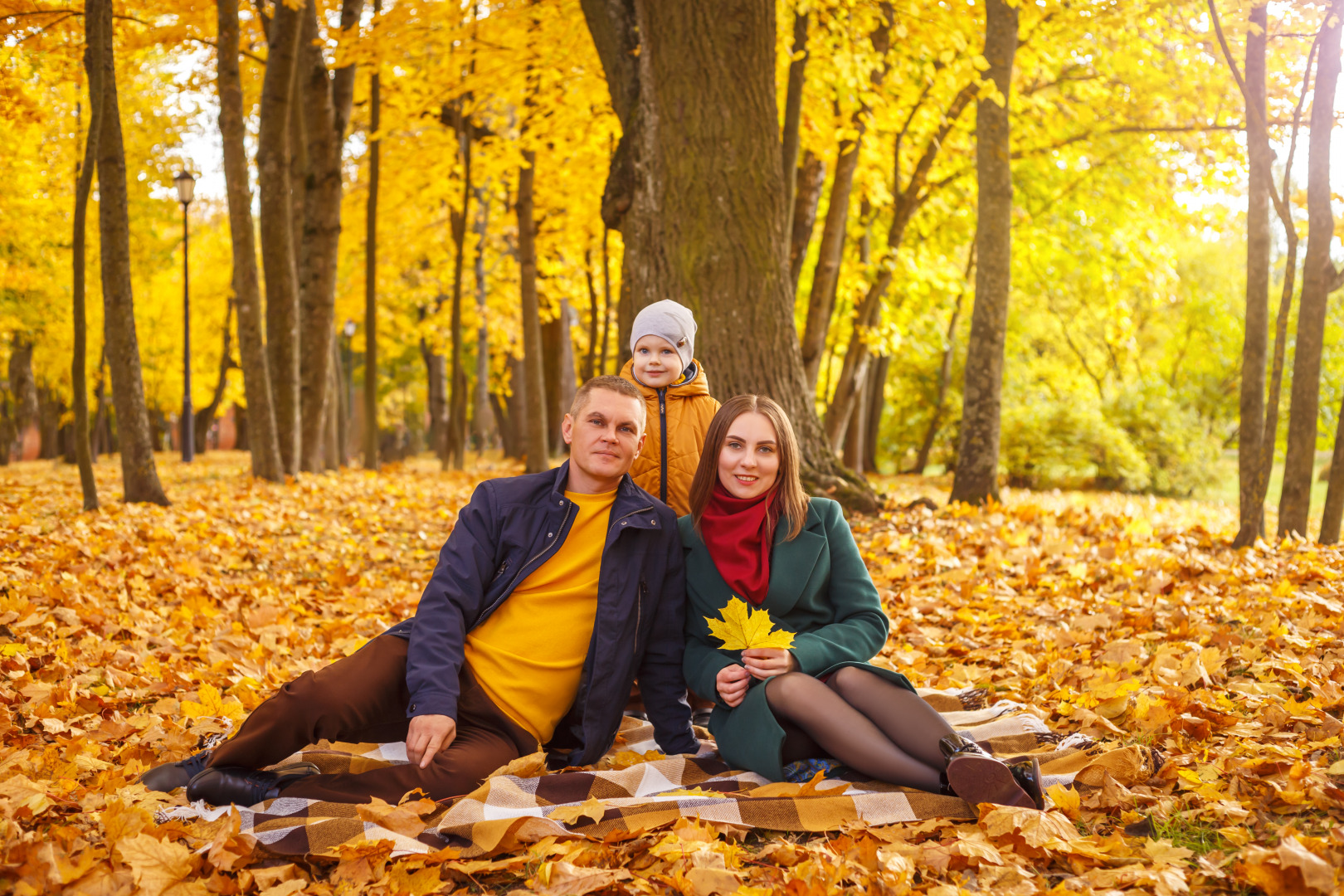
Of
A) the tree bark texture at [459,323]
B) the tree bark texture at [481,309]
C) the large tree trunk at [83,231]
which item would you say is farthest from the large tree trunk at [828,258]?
the tree bark texture at [481,309]

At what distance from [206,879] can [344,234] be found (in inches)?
734

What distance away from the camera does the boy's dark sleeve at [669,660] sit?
334 cm

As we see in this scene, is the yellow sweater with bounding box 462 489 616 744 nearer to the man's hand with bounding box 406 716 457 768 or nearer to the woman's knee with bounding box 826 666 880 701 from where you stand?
the man's hand with bounding box 406 716 457 768

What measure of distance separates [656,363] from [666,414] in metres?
0.23

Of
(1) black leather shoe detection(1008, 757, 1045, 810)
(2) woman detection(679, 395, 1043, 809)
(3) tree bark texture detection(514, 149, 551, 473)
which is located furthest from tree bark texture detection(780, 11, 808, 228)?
(1) black leather shoe detection(1008, 757, 1045, 810)

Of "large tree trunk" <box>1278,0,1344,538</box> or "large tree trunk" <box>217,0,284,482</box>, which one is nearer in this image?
"large tree trunk" <box>1278,0,1344,538</box>

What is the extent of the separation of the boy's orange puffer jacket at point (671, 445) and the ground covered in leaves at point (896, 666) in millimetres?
1446

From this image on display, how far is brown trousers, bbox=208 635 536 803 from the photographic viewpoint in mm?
2750

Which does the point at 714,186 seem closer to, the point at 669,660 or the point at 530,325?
the point at 669,660

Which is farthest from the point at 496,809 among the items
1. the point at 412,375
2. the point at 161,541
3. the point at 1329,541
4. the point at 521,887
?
the point at 412,375

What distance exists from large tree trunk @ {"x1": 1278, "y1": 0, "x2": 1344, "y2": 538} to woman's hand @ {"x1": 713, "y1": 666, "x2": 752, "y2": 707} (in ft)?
17.6

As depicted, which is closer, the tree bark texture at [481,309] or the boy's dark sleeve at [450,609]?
the boy's dark sleeve at [450,609]

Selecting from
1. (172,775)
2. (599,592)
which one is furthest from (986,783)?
(172,775)

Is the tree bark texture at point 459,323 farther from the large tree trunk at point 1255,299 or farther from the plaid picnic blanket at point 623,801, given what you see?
the plaid picnic blanket at point 623,801
